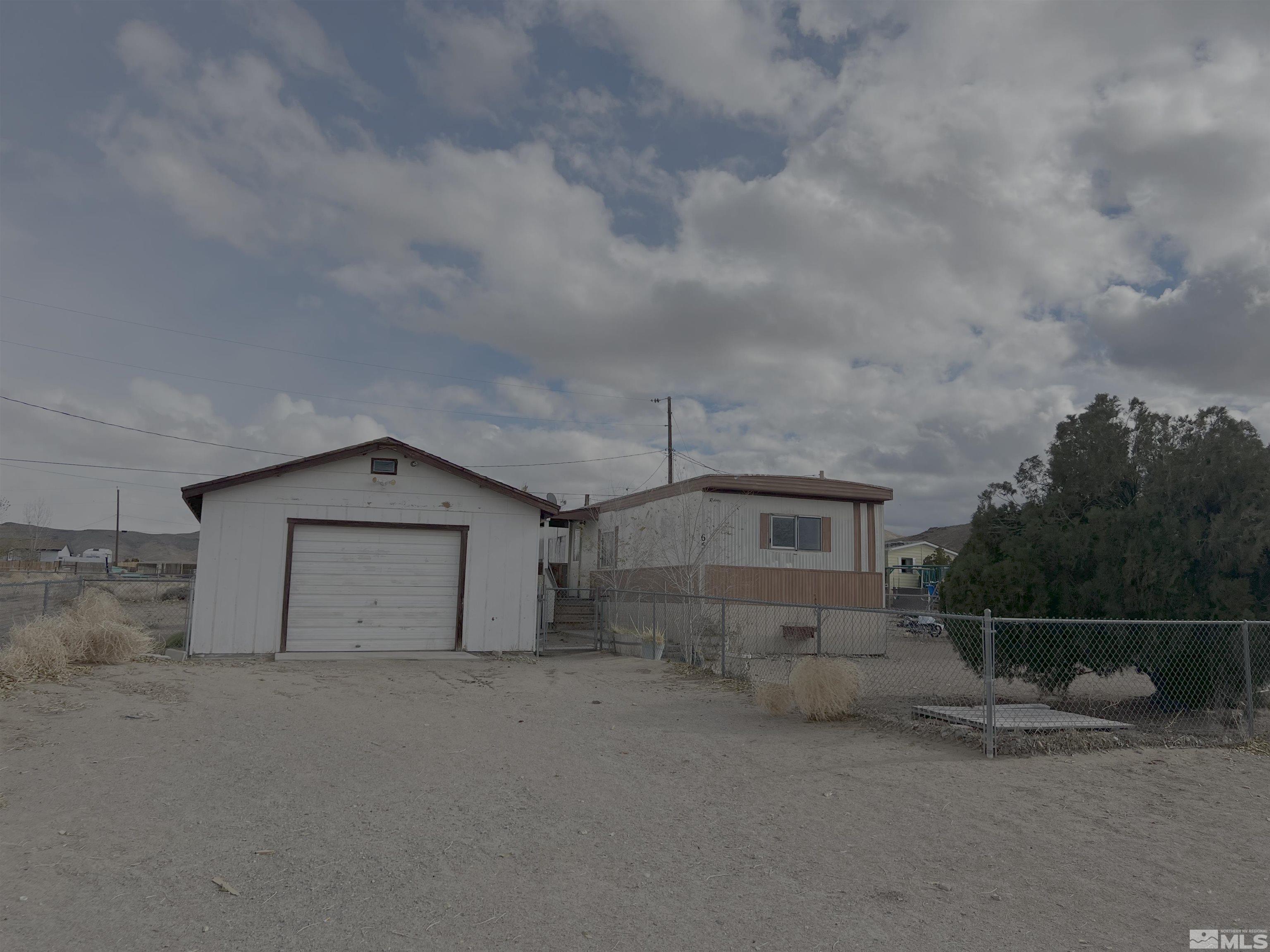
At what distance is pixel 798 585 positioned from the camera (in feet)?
63.9

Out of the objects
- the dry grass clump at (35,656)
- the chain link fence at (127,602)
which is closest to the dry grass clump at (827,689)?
the dry grass clump at (35,656)

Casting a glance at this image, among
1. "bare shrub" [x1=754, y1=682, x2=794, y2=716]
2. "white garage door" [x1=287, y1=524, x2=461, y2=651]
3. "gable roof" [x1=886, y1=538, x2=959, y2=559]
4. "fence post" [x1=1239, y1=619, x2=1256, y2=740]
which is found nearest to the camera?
"fence post" [x1=1239, y1=619, x2=1256, y2=740]

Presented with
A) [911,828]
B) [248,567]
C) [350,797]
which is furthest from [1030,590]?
[248,567]

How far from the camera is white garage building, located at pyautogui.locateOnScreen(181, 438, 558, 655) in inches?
540

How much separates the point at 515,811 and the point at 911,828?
8.71 ft

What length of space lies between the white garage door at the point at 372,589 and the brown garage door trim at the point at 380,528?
5 centimetres

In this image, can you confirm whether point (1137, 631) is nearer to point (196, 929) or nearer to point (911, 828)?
point (911, 828)

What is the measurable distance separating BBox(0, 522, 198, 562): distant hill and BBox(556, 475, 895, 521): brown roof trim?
229 ft

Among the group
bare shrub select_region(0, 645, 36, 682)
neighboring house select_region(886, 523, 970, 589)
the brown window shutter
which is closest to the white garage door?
bare shrub select_region(0, 645, 36, 682)

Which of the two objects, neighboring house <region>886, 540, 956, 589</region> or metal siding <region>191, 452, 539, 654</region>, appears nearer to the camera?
metal siding <region>191, 452, 539, 654</region>

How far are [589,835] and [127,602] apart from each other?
26.6 meters

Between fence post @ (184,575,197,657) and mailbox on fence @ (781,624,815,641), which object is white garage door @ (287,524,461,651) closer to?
fence post @ (184,575,197,657)

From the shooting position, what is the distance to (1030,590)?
10.0 m

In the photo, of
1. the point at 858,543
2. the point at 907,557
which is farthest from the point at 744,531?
the point at 907,557
